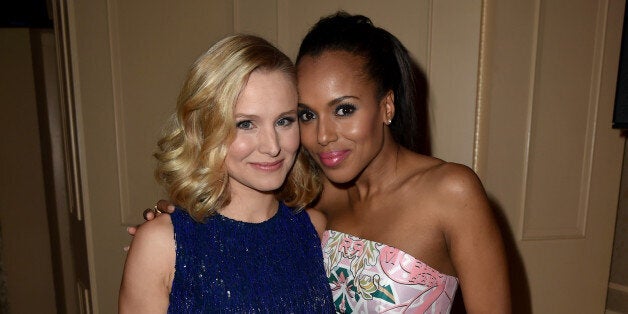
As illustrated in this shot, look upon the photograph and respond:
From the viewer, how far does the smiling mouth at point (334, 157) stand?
1.37 metres

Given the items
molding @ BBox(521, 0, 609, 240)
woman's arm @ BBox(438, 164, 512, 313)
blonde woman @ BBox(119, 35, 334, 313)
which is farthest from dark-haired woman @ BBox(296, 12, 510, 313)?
molding @ BBox(521, 0, 609, 240)

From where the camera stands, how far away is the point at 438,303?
134 cm

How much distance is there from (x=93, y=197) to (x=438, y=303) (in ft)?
6.49

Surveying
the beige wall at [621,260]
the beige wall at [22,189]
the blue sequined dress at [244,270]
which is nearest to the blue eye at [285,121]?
the blue sequined dress at [244,270]

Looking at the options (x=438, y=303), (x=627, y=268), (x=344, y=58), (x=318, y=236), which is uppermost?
(x=344, y=58)

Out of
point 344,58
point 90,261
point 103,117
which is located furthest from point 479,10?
point 90,261

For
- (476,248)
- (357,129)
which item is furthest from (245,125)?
(476,248)

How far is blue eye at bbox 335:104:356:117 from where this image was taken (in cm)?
132

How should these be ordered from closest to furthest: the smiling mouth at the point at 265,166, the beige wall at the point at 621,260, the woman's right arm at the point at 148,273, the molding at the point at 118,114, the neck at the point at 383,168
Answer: the woman's right arm at the point at 148,273
the smiling mouth at the point at 265,166
the neck at the point at 383,168
the molding at the point at 118,114
the beige wall at the point at 621,260

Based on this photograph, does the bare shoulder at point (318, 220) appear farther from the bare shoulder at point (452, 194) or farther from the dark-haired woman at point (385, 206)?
the bare shoulder at point (452, 194)

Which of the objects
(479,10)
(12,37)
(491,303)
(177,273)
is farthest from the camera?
(12,37)

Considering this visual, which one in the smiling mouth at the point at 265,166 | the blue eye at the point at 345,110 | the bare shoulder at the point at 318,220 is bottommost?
the bare shoulder at the point at 318,220

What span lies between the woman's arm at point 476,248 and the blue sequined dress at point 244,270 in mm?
477

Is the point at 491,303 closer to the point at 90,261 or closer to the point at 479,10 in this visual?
the point at 479,10
